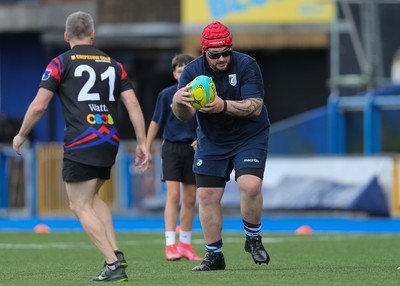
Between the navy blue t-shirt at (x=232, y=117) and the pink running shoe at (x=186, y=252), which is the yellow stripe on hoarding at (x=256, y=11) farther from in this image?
the navy blue t-shirt at (x=232, y=117)

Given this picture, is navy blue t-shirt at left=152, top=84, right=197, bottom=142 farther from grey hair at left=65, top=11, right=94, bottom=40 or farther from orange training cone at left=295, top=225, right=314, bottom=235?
orange training cone at left=295, top=225, right=314, bottom=235

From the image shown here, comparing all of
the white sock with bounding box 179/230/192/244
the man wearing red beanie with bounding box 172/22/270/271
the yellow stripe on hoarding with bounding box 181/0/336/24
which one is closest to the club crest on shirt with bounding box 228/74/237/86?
the man wearing red beanie with bounding box 172/22/270/271

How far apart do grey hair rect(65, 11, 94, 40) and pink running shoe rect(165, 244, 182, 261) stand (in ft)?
10.8

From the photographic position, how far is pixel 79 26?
395 inches

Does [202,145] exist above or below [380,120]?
above

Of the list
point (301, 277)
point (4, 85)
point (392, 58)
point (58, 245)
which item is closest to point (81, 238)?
point (58, 245)

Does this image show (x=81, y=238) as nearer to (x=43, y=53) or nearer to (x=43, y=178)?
(x=43, y=178)

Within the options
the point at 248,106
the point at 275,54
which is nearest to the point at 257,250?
the point at 248,106

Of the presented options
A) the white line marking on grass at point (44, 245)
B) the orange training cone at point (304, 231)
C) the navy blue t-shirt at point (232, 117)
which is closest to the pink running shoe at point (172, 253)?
the navy blue t-shirt at point (232, 117)

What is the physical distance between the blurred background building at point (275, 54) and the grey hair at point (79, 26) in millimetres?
14616

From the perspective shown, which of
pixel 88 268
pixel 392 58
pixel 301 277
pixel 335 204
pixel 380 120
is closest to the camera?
pixel 301 277

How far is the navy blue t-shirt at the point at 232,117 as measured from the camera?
1047 centimetres

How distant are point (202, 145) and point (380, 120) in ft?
46.2

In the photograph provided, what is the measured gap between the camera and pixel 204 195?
35.0ft
